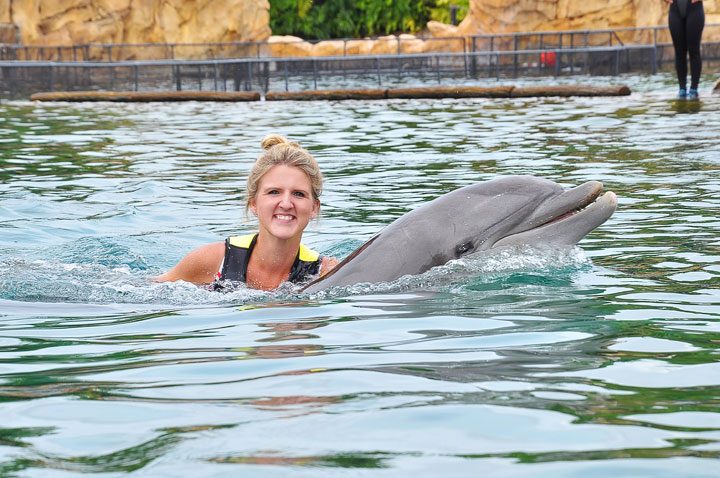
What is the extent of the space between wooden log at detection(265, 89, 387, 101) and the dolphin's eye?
16656 mm

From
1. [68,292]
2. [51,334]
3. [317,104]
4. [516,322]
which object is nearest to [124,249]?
[68,292]

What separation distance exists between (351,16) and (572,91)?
110 ft

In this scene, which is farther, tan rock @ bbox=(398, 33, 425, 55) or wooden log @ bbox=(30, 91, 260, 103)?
tan rock @ bbox=(398, 33, 425, 55)

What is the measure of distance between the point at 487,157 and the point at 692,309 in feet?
24.1

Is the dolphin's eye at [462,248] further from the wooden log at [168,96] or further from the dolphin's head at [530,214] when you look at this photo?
the wooden log at [168,96]

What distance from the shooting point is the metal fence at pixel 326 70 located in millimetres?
26297

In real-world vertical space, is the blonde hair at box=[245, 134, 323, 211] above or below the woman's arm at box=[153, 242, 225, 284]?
above

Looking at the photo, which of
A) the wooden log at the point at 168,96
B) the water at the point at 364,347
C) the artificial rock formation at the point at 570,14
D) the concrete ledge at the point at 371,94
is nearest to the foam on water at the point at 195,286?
the water at the point at 364,347

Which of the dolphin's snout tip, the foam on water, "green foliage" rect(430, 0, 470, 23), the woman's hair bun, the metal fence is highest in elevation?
"green foliage" rect(430, 0, 470, 23)

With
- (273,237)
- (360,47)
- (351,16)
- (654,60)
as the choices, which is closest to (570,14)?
(360,47)

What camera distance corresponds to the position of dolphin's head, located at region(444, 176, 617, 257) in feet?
18.8

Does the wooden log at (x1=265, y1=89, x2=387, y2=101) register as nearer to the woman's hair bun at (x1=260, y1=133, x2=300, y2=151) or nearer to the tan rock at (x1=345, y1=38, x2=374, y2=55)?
the woman's hair bun at (x1=260, y1=133, x2=300, y2=151)

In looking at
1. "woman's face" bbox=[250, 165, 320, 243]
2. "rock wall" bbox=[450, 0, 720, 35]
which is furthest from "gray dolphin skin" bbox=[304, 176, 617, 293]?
"rock wall" bbox=[450, 0, 720, 35]

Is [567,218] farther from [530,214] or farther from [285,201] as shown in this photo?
[285,201]
